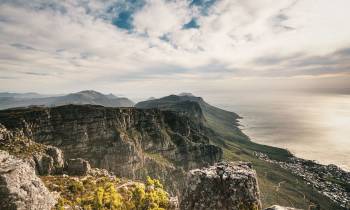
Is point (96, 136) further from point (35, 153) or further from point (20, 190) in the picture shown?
point (20, 190)

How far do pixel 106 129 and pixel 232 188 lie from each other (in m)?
159

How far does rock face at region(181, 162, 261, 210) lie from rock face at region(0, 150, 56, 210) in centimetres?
2734

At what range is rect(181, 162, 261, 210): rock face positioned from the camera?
58.2 ft

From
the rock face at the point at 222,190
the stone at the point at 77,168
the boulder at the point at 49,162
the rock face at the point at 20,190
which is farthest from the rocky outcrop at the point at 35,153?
the rock face at the point at 222,190

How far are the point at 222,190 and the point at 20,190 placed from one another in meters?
31.2

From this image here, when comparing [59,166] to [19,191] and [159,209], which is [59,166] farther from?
[159,209]

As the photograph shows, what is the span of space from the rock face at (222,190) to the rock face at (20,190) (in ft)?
89.7

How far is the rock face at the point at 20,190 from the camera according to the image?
105 ft

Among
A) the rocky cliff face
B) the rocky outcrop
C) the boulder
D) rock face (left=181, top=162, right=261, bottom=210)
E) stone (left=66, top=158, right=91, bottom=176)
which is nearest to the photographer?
rock face (left=181, top=162, right=261, bottom=210)

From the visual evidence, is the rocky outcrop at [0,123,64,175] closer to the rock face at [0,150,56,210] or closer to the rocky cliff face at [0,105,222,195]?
the rocky cliff face at [0,105,222,195]

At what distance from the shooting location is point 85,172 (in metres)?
92.8

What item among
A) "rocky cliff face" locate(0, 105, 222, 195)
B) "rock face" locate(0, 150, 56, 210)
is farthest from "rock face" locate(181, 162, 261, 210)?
"rocky cliff face" locate(0, 105, 222, 195)

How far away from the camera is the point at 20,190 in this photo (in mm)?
33688

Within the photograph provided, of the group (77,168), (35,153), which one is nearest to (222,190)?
(77,168)
